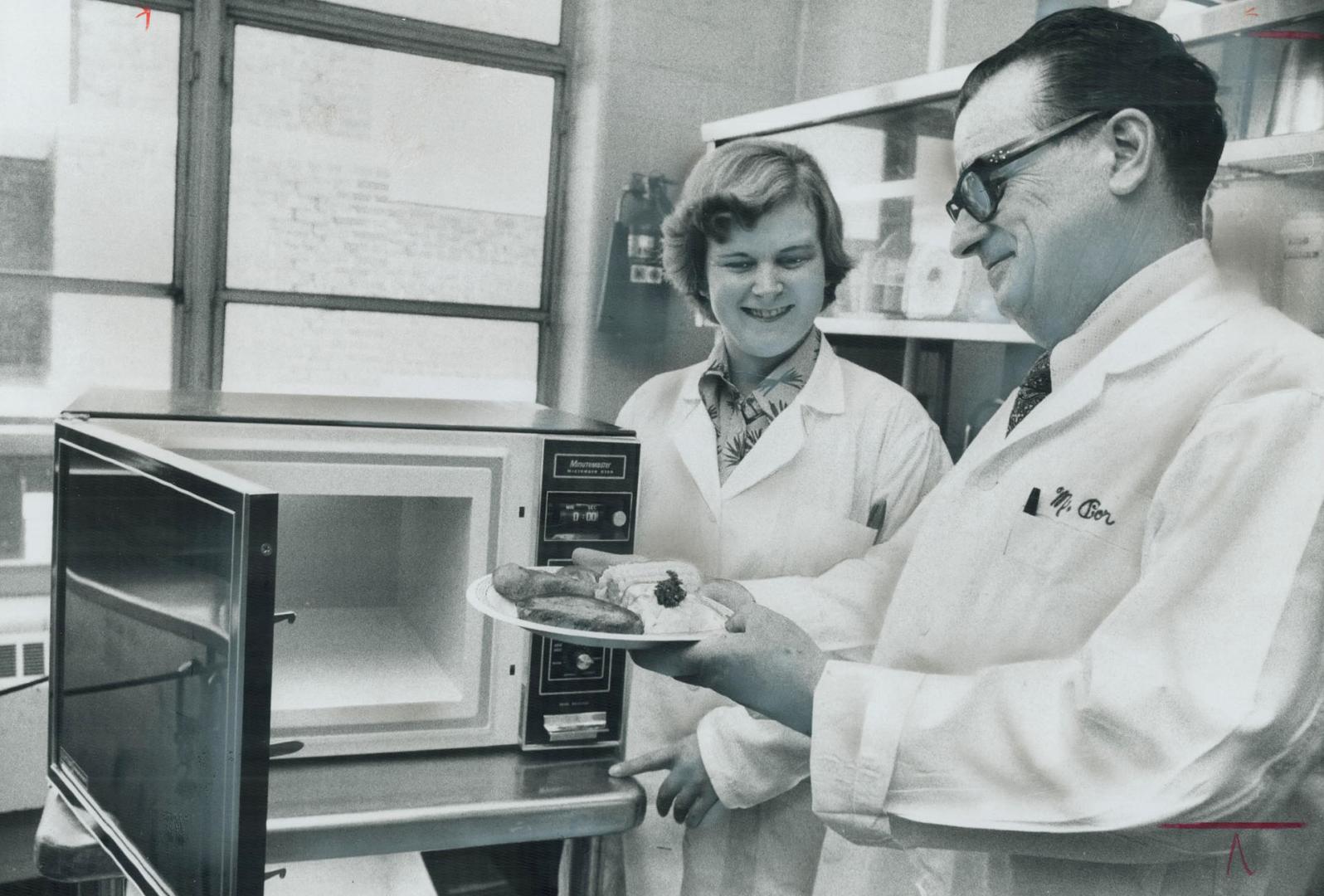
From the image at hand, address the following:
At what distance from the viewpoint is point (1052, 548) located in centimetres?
69

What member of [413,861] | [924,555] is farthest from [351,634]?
[924,555]

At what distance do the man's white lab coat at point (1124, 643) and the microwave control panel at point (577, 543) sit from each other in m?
0.44

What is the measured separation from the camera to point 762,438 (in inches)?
44.9

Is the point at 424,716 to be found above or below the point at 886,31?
below

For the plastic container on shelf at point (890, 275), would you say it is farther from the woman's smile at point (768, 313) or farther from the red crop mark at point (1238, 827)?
the red crop mark at point (1238, 827)

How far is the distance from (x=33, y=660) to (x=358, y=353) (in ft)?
3.06

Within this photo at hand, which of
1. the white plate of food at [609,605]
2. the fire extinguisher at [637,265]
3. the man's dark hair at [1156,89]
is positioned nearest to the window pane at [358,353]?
the fire extinguisher at [637,265]

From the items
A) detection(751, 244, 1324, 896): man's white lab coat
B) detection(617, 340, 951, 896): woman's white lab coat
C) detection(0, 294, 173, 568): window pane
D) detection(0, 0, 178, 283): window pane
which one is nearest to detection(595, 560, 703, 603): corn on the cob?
detection(617, 340, 951, 896): woman's white lab coat

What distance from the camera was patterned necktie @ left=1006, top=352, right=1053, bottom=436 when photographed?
30.3 inches

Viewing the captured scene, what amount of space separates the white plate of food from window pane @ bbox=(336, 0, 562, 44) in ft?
3.77

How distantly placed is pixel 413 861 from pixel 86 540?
1.98 feet

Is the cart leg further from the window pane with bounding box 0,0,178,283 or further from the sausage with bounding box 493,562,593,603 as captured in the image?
the window pane with bounding box 0,0,178,283

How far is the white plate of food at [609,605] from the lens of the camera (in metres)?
0.86

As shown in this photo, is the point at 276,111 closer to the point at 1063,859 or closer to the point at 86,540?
the point at 86,540
